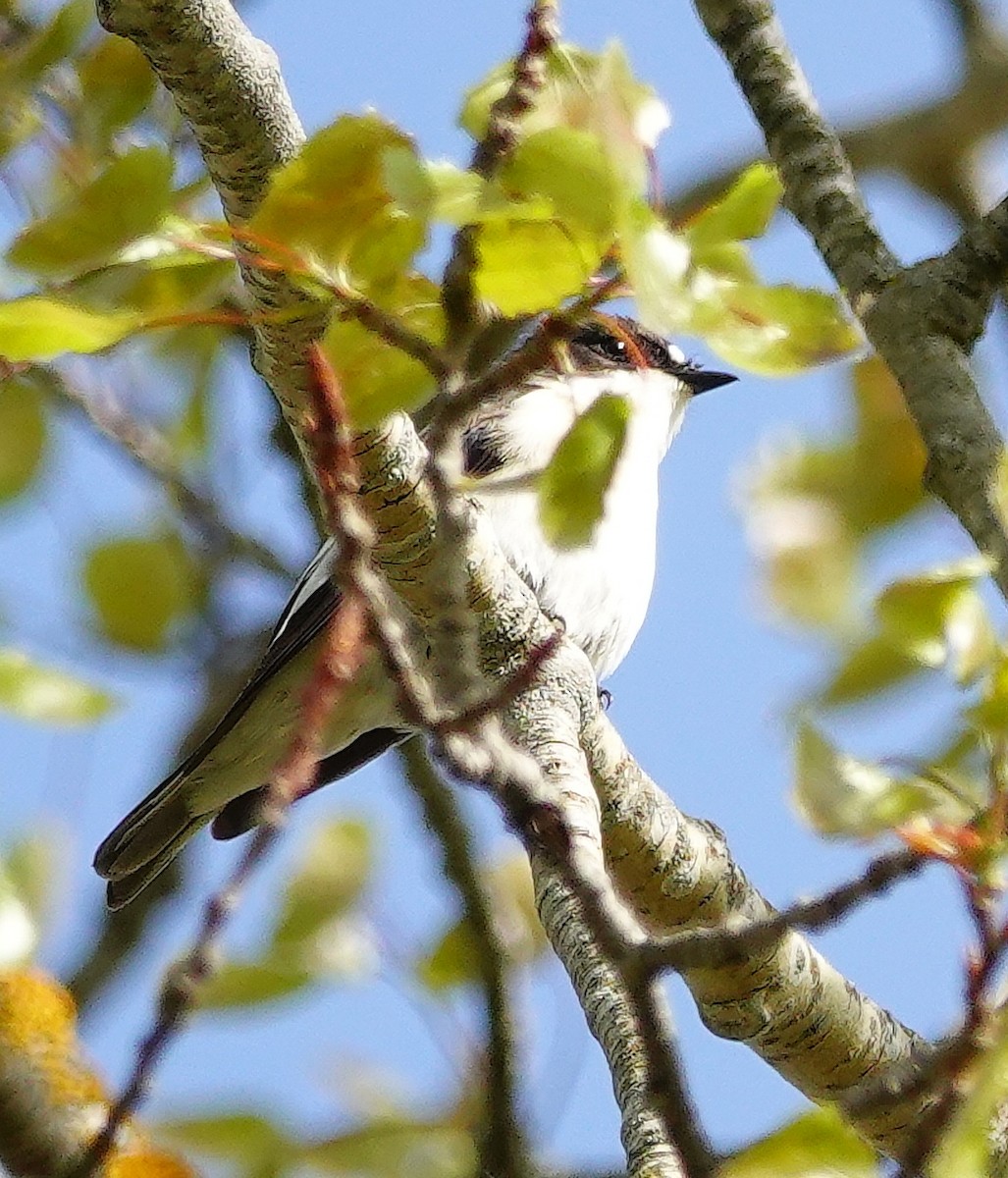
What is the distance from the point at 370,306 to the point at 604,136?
36cm

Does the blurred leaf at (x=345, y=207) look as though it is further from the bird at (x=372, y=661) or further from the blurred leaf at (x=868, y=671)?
the bird at (x=372, y=661)

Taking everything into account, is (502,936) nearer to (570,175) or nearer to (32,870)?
(32,870)

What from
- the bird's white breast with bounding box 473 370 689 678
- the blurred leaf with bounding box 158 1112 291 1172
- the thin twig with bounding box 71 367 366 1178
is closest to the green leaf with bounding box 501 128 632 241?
the thin twig with bounding box 71 367 366 1178

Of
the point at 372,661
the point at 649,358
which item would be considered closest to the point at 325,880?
the point at 372,661

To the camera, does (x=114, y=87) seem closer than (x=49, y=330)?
No

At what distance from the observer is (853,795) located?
1668 millimetres

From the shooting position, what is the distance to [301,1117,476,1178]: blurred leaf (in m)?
2.30

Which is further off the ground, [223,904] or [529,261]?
[529,261]

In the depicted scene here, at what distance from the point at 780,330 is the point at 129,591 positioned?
2755 mm

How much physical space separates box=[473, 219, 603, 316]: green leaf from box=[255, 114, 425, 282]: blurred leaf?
0.14 meters

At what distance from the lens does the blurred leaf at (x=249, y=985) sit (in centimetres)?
252

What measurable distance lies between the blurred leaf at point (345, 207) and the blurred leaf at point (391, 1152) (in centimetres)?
103

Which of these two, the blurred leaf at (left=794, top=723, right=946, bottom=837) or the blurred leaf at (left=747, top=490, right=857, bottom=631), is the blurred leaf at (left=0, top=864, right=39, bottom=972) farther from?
the blurred leaf at (left=747, top=490, right=857, bottom=631)

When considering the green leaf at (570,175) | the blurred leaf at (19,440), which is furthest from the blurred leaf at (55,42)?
the green leaf at (570,175)
